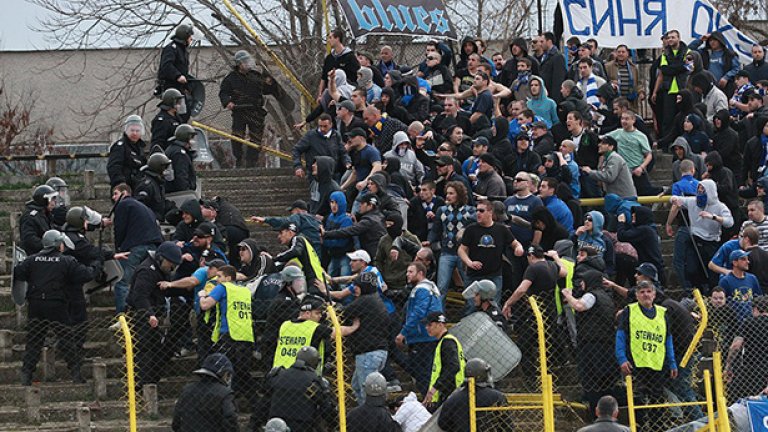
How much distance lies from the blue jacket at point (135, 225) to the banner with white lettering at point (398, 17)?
7115mm

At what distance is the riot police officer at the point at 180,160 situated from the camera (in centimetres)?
2133

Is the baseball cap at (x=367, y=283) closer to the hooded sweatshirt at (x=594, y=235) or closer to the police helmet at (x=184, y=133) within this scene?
the hooded sweatshirt at (x=594, y=235)

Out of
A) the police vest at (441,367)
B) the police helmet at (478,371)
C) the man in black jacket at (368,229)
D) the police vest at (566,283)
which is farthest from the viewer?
the man in black jacket at (368,229)

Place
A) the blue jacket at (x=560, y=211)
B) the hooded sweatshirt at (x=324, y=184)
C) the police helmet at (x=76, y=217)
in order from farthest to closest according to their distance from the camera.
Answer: the hooded sweatshirt at (x=324, y=184)
the blue jacket at (x=560, y=211)
the police helmet at (x=76, y=217)

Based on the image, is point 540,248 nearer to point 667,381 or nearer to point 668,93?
point 667,381

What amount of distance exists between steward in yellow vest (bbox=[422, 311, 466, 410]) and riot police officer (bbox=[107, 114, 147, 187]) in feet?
19.2

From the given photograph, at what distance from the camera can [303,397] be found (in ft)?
53.2

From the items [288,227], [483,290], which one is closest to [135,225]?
[288,227]

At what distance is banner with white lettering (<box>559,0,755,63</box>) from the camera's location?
26.6 metres

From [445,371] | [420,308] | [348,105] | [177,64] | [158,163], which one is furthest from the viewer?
[177,64]

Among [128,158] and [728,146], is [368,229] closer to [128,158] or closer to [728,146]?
[128,158]

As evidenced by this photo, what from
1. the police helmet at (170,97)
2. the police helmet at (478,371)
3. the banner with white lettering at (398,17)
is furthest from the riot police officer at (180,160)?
the police helmet at (478,371)

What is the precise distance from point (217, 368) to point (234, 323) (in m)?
1.64

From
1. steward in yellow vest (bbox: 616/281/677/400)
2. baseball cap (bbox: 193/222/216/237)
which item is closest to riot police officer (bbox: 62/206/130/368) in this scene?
baseball cap (bbox: 193/222/216/237)
